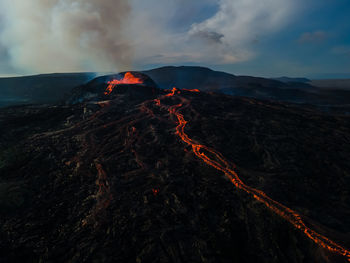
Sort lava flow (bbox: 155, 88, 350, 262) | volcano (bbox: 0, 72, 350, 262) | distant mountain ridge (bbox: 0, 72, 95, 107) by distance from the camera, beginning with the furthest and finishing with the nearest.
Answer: distant mountain ridge (bbox: 0, 72, 95, 107), volcano (bbox: 0, 72, 350, 262), lava flow (bbox: 155, 88, 350, 262)

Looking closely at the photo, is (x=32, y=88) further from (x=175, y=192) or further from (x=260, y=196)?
(x=260, y=196)

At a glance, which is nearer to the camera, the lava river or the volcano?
the lava river

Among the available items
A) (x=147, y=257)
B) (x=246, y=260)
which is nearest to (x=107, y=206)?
(x=147, y=257)

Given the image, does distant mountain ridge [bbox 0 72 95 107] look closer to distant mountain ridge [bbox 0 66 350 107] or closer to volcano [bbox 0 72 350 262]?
distant mountain ridge [bbox 0 66 350 107]

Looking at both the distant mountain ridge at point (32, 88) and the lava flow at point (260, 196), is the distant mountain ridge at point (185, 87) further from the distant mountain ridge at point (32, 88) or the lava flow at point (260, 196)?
the lava flow at point (260, 196)

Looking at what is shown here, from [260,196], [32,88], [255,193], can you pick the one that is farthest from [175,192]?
[32,88]

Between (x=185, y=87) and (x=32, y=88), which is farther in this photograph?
(x=185, y=87)

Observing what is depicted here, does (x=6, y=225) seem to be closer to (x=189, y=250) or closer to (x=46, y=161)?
(x=46, y=161)

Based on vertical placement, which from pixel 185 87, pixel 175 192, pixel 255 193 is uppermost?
pixel 185 87

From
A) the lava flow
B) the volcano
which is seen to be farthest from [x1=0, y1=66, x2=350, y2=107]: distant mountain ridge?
the lava flow

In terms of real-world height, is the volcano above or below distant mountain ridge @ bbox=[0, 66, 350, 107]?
below

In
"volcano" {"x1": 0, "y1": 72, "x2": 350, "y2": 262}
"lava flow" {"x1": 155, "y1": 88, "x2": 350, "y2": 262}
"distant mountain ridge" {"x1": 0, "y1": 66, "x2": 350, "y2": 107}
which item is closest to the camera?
"lava flow" {"x1": 155, "y1": 88, "x2": 350, "y2": 262}
